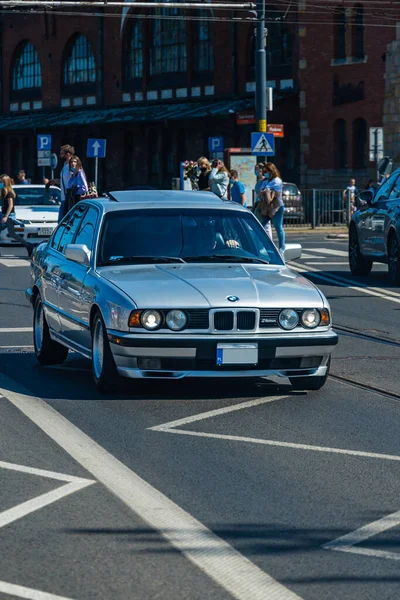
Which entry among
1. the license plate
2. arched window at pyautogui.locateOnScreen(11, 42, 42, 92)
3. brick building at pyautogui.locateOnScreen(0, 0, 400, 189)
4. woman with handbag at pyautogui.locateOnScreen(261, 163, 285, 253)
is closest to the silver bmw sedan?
the license plate

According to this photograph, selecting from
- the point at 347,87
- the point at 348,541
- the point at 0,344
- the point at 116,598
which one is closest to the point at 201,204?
the point at 0,344

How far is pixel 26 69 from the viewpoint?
74812 millimetres

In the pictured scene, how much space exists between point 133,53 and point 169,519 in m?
61.9

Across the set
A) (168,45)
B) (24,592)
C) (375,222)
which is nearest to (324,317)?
(24,592)

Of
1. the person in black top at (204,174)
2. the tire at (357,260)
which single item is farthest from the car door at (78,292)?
the person in black top at (204,174)

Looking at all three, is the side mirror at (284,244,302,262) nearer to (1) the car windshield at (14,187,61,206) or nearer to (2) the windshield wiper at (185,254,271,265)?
(2) the windshield wiper at (185,254,271,265)

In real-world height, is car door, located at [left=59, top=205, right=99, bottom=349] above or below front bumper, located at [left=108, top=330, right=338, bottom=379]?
above

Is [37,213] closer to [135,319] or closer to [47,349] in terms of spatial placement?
[47,349]

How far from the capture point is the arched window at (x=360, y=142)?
53.4 m

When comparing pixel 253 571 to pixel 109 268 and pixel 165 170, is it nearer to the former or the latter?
pixel 109 268

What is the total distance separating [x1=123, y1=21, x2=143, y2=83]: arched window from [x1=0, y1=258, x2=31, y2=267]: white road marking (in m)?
39.6

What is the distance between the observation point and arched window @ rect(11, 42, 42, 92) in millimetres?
→ 73812

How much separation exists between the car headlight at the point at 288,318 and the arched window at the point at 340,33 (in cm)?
4490

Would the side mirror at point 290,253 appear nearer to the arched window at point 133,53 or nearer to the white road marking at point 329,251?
the white road marking at point 329,251
